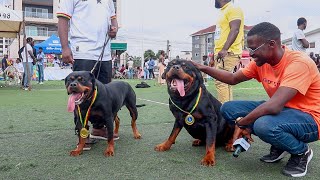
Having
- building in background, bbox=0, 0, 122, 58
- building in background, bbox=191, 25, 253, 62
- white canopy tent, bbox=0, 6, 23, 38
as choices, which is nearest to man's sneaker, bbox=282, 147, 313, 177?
white canopy tent, bbox=0, 6, 23, 38

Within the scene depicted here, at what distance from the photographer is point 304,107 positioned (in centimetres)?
290

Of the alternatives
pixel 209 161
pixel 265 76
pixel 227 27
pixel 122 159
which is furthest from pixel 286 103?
pixel 227 27

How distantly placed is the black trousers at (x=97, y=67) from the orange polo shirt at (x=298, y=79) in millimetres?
1973

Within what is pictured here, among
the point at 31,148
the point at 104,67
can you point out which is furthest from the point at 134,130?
the point at 31,148

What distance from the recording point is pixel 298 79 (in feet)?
8.78

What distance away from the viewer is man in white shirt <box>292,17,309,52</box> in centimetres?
771

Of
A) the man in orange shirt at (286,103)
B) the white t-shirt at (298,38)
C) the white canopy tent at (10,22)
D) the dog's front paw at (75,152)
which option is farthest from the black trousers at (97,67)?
the white canopy tent at (10,22)

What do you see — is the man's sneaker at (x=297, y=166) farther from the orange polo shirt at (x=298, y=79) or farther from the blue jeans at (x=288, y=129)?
the orange polo shirt at (x=298, y=79)

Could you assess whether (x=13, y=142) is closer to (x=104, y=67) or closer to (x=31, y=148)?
(x=31, y=148)

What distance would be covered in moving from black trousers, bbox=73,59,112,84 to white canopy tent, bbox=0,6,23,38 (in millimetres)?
9708

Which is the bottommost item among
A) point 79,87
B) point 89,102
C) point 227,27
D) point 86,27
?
point 89,102

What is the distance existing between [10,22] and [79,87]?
11.7 metres

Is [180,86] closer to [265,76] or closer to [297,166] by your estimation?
[265,76]

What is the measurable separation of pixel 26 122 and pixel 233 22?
136 inches
